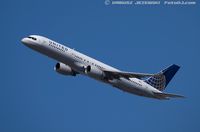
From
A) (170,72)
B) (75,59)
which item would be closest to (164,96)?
(170,72)

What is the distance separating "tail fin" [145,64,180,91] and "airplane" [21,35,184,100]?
17 cm

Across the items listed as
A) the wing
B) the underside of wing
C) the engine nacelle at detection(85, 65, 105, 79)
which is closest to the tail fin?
the underside of wing

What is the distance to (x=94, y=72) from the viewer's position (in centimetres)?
5650

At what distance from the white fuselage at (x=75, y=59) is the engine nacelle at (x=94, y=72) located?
0.14 m

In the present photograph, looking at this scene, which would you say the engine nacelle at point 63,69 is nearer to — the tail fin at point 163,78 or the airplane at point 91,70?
the airplane at point 91,70

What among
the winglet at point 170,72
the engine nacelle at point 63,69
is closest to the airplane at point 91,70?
the engine nacelle at point 63,69

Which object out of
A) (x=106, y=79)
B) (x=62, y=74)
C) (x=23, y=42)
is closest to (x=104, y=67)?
(x=106, y=79)

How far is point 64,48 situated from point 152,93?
11202 mm

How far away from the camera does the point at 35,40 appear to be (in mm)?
55156

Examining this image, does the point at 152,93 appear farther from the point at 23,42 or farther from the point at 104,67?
the point at 23,42

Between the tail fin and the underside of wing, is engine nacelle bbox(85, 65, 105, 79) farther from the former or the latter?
the tail fin

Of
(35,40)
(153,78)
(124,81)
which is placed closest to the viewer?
(35,40)

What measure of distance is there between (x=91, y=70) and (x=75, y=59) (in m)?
1.94

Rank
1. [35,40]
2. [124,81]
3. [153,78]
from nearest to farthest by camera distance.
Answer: [35,40], [124,81], [153,78]
